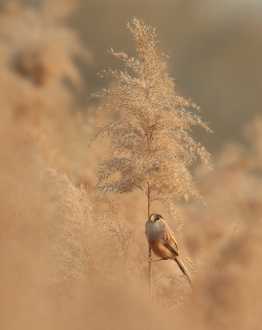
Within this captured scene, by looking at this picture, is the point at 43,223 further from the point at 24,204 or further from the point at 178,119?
the point at 178,119

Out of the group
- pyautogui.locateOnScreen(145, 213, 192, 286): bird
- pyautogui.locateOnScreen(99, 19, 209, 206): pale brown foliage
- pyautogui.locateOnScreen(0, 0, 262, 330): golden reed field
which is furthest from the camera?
pyautogui.locateOnScreen(99, 19, 209, 206): pale brown foliage

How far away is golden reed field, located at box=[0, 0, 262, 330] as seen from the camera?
2.57 feet

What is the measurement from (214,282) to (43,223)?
0.22 m

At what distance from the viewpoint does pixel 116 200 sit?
2668 mm

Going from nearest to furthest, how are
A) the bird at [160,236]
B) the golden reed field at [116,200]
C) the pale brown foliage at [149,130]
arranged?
the golden reed field at [116,200]
the bird at [160,236]
the pale brown foliage at [149,130]

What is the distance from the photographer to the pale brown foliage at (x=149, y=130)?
2.05 metres

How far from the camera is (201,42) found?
40.2 ft

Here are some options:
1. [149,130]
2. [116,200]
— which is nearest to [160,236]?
[149,130]

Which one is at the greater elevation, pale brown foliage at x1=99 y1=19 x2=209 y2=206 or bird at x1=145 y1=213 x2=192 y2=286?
pale brown foliage at x1=99 y1=19 x2=209 y2=206

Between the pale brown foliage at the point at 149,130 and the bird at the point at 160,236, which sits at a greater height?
the pale brown foliage at the point at 149,130

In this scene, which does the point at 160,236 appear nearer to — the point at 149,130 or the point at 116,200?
the point at 149,130

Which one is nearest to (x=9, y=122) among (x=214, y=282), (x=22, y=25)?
(x=214, y=282)

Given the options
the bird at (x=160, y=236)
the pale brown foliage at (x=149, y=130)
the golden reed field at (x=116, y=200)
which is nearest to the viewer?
the golden reed field at (x=116, y=200)

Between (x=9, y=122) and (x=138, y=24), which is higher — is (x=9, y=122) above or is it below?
below
